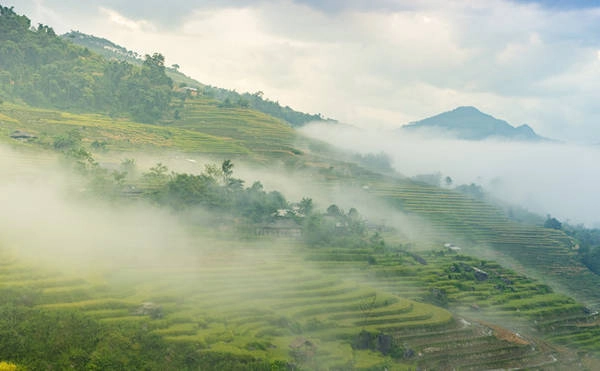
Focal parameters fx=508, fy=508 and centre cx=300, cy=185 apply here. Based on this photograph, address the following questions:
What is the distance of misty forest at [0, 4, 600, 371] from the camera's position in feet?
112

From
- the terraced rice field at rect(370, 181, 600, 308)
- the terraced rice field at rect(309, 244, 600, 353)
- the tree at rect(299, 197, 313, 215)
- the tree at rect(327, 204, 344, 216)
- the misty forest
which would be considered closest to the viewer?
the misty forest

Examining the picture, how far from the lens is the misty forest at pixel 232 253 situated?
3419 cm

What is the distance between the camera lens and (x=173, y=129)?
99.2 m

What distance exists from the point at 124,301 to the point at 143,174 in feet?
122

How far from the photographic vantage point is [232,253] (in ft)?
171

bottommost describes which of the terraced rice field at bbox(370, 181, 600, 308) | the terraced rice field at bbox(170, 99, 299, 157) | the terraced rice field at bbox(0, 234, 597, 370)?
the terraced rice field at bbox(0, 234, 597, 370)

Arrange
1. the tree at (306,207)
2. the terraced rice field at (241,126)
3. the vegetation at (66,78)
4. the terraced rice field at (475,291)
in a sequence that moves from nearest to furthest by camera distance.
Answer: the terraced rice field at (475,291) → the tree at (306,207) → the vegetation at (66,78) → the terraced rice field at (241,126)

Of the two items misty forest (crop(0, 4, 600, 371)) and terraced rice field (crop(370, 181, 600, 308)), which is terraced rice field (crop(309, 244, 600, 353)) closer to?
misty forest (crop(0, 4, 600, 371))

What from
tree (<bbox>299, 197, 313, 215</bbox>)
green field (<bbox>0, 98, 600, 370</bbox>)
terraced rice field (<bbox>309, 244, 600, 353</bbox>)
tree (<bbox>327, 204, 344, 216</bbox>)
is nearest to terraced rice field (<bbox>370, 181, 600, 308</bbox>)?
green field (<bbox>0, 98, 600, 370</bbox>)

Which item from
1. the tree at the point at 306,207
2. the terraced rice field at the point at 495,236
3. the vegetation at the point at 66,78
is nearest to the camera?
the tree at the point at 306,207

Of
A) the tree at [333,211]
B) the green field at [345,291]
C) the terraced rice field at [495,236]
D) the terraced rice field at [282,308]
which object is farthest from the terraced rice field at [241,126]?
the terraced rice field at [282,308]

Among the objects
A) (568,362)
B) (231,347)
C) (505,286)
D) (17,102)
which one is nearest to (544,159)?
(505,286)

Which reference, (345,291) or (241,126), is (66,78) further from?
(345,291)

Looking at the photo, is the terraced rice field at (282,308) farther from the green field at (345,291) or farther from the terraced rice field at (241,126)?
the terraced rice field at (241,126)
